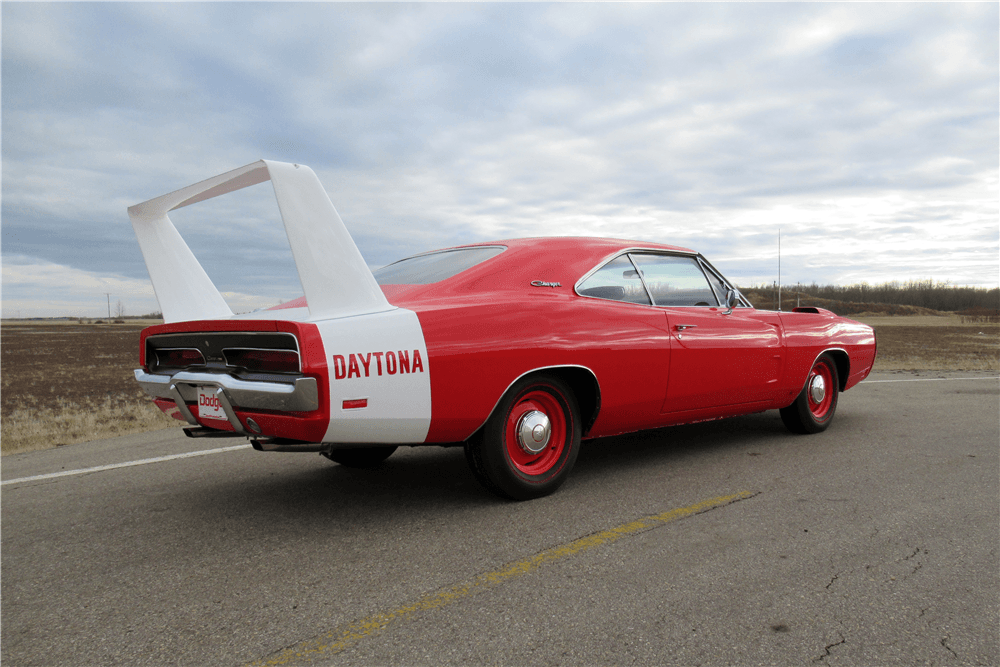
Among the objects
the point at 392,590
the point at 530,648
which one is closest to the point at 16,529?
the point at 392,590

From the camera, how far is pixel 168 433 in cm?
672

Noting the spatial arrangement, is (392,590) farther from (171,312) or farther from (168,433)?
(168,433)

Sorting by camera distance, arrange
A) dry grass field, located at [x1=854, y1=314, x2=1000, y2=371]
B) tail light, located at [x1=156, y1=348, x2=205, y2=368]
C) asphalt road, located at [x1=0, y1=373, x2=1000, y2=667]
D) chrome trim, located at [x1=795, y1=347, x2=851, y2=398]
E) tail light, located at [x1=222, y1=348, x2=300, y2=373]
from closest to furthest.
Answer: asphalt road, located at [x1=0, y1=373, x2=1000, y2=667]
tail light, located at [x1=222, y1=348, x2=300, y2=373]
tail light, located at [x1=156, y1=348, x2=205, y2=368]
chrome trim, located at [x1=795, y1=347, x2=851, y2=398]
dry grass field, located at [x1=854, y1=314, x2=1000, y2=371]

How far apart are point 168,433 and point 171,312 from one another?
3191mm

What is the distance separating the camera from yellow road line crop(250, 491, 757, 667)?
223cm

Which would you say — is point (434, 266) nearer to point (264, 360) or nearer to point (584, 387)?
point (584, 387)

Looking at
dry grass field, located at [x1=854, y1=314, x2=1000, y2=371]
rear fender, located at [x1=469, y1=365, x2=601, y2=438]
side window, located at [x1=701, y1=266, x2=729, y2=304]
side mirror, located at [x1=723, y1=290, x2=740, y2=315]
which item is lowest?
dry grass field, located at [x1=854, y1=314, x2=1000, y2=371]

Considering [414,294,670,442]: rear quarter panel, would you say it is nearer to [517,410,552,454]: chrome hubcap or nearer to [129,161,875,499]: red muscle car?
[129,161,875,499]: red muscle car

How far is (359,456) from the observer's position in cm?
475

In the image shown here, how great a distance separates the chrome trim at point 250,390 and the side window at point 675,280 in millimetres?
2436

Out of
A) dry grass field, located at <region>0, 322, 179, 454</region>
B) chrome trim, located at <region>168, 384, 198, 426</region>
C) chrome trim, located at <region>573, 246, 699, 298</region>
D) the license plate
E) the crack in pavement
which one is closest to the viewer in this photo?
the crack in pavement

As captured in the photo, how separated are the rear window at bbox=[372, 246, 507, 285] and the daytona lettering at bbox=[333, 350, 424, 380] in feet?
2.37

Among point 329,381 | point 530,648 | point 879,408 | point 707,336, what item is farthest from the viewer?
point 879,408

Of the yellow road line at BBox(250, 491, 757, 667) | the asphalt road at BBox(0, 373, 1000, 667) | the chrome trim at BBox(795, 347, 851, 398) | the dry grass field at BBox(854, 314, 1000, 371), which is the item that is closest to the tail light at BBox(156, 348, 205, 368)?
the asphalt road at BBox(0, 373, 1000, 667)
